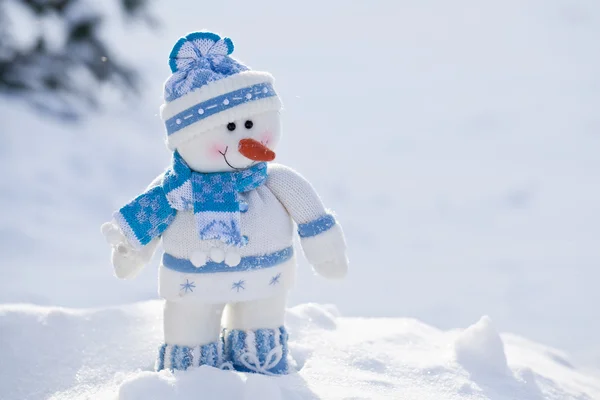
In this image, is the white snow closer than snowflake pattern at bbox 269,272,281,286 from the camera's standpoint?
No

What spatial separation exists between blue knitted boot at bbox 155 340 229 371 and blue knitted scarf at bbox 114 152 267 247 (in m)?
0.26

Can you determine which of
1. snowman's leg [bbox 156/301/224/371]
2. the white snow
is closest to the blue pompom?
snowman's leg [bbox 156/301/224/371]

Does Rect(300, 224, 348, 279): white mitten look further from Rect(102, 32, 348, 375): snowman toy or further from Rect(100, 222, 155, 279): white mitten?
Rect(100, 222, 155, 279): white mitten

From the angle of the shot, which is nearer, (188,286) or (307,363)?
(188,286)

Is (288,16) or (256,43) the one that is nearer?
(256,43)

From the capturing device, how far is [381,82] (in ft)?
21.4

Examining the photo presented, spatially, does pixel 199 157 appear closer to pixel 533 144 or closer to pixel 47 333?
pixel 47 333

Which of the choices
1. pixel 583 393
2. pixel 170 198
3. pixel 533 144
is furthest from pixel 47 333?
pixel 533 144

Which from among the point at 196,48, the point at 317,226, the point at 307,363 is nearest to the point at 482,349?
the point at 307,363

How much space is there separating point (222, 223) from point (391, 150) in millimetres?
4072

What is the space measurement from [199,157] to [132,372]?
59cm

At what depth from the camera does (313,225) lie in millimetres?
1688

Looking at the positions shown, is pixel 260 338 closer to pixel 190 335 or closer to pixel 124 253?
pixel 190 335

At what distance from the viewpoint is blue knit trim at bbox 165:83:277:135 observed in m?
1.57
